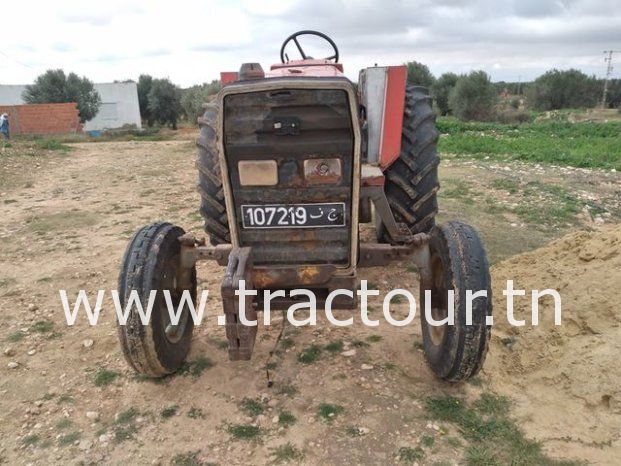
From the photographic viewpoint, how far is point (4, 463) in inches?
114

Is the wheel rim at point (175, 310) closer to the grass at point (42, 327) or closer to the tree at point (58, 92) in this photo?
the grass at point (42, 327)

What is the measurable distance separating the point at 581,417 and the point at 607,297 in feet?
3.44

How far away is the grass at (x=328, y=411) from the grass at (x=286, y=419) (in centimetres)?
16

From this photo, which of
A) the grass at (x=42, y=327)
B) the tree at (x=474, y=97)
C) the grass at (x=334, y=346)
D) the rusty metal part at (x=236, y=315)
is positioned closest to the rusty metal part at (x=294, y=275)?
the rusty metal part at (x=236, y=315)

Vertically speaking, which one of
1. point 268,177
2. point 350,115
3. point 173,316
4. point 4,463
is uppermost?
point 350,115

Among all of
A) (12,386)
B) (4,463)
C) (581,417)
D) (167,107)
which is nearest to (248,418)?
(4,463)

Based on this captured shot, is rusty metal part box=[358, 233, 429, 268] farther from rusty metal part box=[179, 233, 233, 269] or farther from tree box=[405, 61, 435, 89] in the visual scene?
tree box=[405, 61, 435, 89]

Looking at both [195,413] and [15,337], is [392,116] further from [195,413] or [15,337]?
[15,337]

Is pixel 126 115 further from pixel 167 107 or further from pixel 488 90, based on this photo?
pixel 488 90

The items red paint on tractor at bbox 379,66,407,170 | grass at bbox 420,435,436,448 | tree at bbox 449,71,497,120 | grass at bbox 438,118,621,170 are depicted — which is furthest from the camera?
tree at bbox 449,71,497,120

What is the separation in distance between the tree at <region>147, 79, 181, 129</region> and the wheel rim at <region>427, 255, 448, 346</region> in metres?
35.6

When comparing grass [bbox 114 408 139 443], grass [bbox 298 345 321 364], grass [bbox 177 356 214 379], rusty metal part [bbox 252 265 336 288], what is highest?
rusty metal part [bbox 252 265 336 288]

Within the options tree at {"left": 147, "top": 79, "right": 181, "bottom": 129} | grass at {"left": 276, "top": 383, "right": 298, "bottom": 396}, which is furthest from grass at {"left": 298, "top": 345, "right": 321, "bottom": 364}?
tree at {"left": 147, "top": 79, "right": 181, "bottom": 129}

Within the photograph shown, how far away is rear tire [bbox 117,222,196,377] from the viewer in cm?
319
